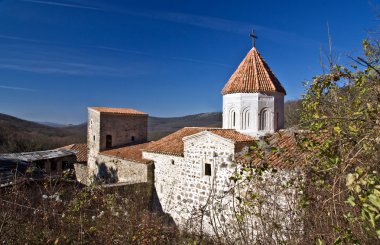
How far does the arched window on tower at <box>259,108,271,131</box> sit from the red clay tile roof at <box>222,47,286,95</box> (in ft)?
2.96

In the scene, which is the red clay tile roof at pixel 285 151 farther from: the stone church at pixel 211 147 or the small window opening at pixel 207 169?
the small window opening at pixel 207 169

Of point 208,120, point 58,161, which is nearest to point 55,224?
point 58,161

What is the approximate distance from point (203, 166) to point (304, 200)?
802 centimetres

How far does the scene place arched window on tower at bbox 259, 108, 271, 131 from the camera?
11.9 metres

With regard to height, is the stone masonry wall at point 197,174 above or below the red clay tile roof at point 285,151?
below

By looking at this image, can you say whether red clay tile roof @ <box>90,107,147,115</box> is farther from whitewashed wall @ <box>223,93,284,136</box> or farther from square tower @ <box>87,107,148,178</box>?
whitewashed wall @ <box>223,93,284,136</box>

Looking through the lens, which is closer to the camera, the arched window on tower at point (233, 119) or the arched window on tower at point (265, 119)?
the arched window on tower at point (265, 119)

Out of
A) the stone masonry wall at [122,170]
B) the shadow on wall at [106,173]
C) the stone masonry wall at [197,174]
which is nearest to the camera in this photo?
the stone masonry wall at [197,174]

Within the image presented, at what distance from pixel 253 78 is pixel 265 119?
1.84 m

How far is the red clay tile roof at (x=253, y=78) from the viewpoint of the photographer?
11.8m

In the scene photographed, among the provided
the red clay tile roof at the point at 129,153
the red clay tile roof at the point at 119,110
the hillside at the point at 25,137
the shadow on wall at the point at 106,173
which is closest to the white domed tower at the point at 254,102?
the red clay tile roof at the point at 129,153

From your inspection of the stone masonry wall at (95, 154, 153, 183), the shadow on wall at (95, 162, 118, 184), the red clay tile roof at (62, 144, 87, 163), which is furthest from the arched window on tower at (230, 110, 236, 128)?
the red clay tile roof at (62, 144, 87, 163)

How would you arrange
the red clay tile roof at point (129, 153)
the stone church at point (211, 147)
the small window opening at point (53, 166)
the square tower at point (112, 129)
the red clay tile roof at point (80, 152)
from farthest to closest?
1. the red clay tile roof at point (80, 152)
2. the small window opening at point (53, 166)
3. the square tower at point (112, 129)
4. the red clay tile roof at point (129, 153)
5. the stone church at point (211, 147)

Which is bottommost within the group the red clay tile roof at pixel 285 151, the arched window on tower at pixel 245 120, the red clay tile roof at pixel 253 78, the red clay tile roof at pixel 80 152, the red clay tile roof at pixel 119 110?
the red clay tile roof at pixel 80 152
